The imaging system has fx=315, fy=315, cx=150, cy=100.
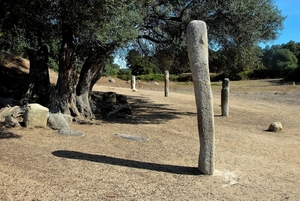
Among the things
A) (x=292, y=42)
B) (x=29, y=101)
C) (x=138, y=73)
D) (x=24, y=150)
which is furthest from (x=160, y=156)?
(x=292, y=42)

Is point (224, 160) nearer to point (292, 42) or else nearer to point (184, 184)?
point (184, 184)

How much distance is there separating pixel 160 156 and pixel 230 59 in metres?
8.45

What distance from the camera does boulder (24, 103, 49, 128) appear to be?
9.06 meters

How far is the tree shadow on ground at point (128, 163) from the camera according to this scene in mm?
6219

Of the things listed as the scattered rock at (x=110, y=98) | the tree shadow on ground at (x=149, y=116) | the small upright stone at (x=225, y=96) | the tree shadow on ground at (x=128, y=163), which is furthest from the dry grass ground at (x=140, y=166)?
the small upright stone at (x=225, y=96)

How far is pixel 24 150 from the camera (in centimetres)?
699

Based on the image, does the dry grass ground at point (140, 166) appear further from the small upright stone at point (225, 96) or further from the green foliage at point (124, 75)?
the green foliage at point (124, 75)

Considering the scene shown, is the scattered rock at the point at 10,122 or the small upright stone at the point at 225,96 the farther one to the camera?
the small upright stone at the point at 225,96

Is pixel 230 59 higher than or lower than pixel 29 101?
higher

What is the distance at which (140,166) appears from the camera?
20.9 feet

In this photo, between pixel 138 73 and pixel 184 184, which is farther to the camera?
pixel 138 73

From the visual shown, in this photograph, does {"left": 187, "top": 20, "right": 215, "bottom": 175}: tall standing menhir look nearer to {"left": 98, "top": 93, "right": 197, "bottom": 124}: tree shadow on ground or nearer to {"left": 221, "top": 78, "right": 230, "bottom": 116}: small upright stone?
{"left": 98, "top": 93, "right": 197, "bottom": 124}: tree shadow on ground

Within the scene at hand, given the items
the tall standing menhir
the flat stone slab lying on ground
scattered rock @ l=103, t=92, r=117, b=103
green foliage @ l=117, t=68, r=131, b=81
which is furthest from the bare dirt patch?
green foliage @ l=117, t=68, r=131, b=81

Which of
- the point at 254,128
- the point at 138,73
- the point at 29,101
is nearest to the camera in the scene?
the point at 29,101
